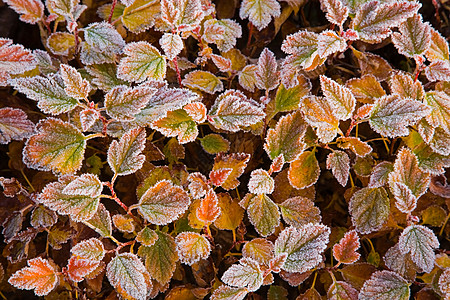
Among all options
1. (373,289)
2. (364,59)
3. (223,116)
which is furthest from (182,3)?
(373,289)

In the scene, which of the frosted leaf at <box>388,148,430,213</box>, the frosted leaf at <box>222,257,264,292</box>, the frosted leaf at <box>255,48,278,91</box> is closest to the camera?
the frosted leaf at <box>222,257,264,292</box>

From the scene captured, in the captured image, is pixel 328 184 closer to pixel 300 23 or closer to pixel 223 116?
pixel 223 116

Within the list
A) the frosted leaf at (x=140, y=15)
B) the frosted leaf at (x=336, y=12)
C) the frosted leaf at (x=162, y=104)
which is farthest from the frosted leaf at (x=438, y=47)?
the frosted leaf at (x=140, y=15)

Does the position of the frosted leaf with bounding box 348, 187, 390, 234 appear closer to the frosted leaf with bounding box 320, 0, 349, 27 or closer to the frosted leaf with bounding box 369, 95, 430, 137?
the frosted leaf with bounding box 369, 95, 430, 137

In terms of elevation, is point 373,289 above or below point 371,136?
below

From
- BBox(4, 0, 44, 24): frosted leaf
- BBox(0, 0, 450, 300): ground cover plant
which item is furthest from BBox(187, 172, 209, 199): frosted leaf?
BBox(4, 0, 44, 24): frosted leaf

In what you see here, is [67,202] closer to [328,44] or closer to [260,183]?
[260,183]

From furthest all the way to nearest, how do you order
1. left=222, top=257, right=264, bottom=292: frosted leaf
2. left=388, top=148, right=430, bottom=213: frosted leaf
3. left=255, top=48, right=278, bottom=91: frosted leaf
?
left=255, top=48, right=278, bottom=91: frosted leaf < left=388, top=148, right=430, bottom=213: frosted leaf < left=222, top=257, right=264, bottom=292: frosted leaf
